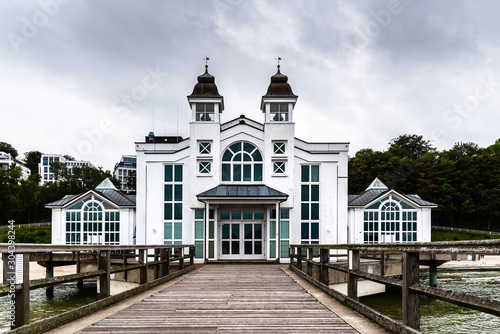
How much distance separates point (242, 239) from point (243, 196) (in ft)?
8.11

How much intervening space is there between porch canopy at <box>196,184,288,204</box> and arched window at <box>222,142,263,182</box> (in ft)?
3.46

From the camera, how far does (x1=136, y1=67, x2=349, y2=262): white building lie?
1911 centimetres

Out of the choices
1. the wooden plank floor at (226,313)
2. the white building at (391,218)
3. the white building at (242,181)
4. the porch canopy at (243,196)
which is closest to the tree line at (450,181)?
the white building at (391,218)

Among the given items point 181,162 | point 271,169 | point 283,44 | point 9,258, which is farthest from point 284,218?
point 9,258

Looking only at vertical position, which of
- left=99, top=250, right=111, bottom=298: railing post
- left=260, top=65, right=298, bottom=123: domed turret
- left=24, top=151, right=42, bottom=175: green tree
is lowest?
left=99, top=250, right=111, bottom=298: railing post

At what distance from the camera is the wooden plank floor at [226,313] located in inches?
181

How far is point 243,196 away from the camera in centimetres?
1767

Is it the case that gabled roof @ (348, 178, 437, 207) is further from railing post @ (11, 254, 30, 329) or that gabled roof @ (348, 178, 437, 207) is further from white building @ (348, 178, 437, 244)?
railing post @ (11, 254, 30, 329)

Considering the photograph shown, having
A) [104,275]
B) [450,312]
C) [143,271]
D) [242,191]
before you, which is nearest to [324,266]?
[143,271]

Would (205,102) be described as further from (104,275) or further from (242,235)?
(104,275)

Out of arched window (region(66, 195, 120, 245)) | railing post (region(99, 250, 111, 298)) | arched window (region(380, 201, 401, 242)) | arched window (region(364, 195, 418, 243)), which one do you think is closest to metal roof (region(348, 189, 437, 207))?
arched window (region(364, 195, 418, 243))

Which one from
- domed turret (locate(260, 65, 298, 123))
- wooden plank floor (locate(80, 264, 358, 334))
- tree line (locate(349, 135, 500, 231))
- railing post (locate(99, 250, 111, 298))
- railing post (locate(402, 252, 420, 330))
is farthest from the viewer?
tree line (locate(349, 135, 500, 231))

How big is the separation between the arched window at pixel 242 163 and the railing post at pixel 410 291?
15555mm

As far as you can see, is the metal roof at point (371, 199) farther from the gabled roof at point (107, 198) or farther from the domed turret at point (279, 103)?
the gabled roof at point (107, 198)
